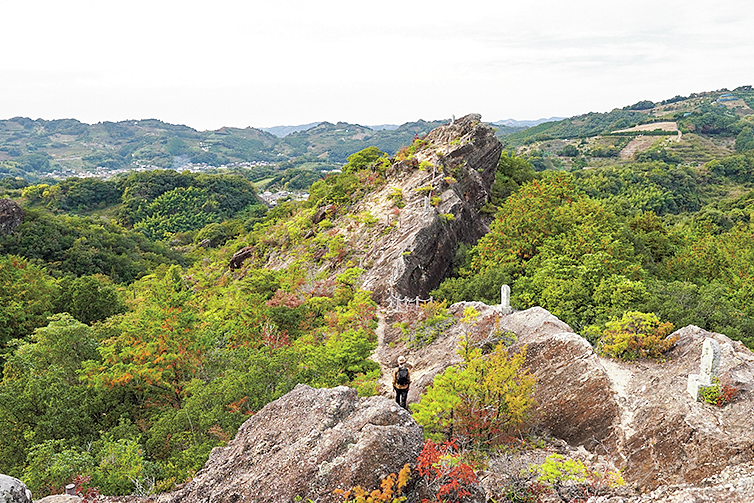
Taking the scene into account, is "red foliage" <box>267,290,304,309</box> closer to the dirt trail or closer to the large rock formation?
the large rock formation

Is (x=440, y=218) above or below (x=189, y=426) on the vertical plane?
above

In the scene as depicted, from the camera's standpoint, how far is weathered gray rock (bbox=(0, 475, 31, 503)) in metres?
6.69

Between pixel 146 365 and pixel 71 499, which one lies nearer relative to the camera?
pixel 71 499

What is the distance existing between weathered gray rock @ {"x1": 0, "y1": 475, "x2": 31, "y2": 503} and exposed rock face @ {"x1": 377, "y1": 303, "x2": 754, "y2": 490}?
9.37 m

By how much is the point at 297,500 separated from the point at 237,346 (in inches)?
470

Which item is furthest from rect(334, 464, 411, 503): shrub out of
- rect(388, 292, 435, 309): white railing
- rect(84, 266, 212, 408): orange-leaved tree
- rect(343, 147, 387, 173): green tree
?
rect(343, 147, 387, 173): green tree

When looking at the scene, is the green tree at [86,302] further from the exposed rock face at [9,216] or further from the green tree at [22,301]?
the exposed rock face at [9,216]

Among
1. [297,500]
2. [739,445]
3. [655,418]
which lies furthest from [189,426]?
[739,445]

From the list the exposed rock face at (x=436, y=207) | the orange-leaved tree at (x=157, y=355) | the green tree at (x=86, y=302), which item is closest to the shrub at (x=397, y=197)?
the exposed rock face at (x=436, y=207)

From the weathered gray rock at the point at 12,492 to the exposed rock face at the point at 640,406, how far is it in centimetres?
937

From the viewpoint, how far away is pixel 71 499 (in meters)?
9.05

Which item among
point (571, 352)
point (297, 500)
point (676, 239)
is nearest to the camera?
point (297, 500)

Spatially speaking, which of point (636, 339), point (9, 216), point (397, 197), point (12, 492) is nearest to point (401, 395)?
point (636, 339)

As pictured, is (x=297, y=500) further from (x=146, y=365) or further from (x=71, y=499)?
(x=146, y=365)
